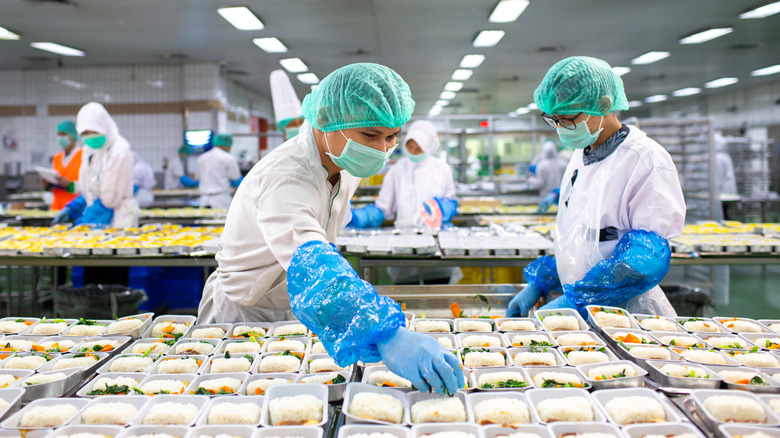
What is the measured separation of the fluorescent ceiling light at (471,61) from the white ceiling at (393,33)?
15 cm

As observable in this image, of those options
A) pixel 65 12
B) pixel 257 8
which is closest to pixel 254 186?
pixel 257 8

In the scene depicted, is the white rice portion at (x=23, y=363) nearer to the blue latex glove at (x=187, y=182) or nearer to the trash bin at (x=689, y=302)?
the trash bin at (x=689, y=302)

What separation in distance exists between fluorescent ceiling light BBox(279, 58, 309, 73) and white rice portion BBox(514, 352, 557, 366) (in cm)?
864

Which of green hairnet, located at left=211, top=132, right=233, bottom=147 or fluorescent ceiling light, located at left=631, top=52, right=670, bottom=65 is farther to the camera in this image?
fluorescent ceiling light, located at left=631, top=52, right=670, bottom=65

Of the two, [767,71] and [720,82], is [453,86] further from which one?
[767,71]

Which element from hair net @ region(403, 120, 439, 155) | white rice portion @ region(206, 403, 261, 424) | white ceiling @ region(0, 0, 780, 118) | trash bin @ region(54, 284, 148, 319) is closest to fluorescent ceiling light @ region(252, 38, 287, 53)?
white ceiling @ region(0, 0, 780, 118)

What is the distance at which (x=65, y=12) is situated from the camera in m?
6.12

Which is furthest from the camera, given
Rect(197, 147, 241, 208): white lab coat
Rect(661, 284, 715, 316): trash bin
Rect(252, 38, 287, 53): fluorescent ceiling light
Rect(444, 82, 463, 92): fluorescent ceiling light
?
Rect(444, 82, 463, 92): fluorescent ceiling light

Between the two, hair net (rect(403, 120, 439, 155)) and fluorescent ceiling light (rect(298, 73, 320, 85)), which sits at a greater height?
fluorescent ceiling light (rect(298, 73, 320, 85))

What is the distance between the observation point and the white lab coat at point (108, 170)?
468 centimetres

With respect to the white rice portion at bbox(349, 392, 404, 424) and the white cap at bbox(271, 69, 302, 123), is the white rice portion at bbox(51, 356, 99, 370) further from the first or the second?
the white cap at bbox(271, 69, 302, 123)

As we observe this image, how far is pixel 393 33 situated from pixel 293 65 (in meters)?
2.99

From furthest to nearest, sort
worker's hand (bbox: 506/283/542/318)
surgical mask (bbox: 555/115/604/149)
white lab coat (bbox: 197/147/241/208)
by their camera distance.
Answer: white lab coat (bbox: 197/147/241/208) → worker's hand (bbox: 506/283/542/318) → surgical mask (bbox: 555/115/604/149)

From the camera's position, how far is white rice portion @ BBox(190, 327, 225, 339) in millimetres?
Result: 1785
